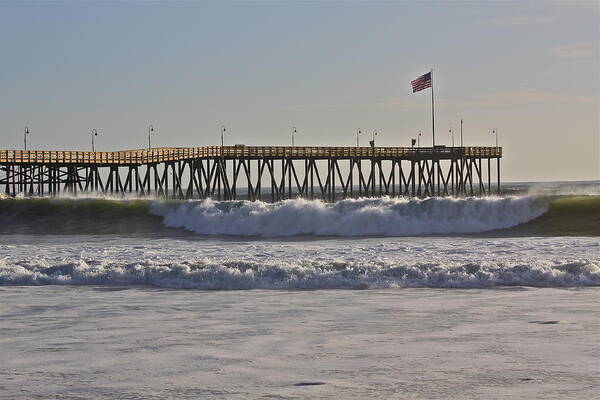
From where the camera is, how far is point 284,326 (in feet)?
40.1

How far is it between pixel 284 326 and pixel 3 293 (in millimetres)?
6743

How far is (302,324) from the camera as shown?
12.4 metres

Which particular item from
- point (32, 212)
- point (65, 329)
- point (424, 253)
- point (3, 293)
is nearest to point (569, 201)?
point (424, 253)

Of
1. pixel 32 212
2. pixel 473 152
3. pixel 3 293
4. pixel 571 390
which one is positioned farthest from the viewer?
pixel 473 152

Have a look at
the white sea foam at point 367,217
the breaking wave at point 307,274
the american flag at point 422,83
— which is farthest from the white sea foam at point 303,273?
the american flag at point 422,83

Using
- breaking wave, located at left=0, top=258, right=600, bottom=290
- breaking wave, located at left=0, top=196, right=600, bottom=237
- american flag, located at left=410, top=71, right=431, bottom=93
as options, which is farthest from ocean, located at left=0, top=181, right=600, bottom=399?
american flag, located at left=410, top=71, right=431, bottom=93

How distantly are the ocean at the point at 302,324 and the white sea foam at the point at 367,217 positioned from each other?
15.2 metres

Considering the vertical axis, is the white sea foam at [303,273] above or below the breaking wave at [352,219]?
below

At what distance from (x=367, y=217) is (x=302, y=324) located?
103ft

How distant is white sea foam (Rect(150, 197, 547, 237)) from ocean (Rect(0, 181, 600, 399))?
1522 centimetres

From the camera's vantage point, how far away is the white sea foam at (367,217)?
4238 cm

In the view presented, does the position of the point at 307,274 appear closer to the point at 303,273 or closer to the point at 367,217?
the point at 303,273

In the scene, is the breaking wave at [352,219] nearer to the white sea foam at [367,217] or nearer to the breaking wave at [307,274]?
the white sea foam at [367,217]

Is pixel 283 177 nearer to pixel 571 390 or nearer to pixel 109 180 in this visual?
pixel 109 180
